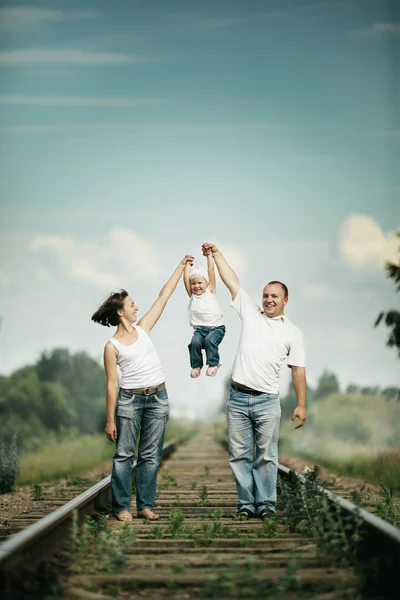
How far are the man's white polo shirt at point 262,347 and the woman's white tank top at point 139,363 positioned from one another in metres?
0.68

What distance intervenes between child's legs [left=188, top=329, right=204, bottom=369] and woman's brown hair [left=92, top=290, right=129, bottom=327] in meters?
1.19

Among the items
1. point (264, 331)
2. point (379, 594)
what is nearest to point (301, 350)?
point (264, 331)

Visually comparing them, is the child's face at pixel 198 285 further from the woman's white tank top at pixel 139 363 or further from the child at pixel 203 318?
the woman's white tank top at pixel 139 363

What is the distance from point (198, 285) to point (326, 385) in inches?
1757

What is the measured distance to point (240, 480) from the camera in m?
6.84

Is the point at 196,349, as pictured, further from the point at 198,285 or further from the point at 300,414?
the point at 300,414

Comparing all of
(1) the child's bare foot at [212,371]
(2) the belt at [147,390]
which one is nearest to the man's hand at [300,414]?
(1) the child's bare foot at [212,371]

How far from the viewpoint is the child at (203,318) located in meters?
7.30

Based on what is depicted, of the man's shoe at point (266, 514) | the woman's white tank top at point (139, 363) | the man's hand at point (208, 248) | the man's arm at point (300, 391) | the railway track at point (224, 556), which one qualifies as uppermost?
the man's hand at point (208, 248)

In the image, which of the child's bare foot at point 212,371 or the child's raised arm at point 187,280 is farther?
the child's bare foot at point 212,371

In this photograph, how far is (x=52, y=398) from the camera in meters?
42.1

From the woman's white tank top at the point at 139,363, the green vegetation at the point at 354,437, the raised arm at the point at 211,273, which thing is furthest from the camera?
the green vegetation at the point at 354,437

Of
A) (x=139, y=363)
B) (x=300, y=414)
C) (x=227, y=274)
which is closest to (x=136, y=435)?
(x=139, y=363)

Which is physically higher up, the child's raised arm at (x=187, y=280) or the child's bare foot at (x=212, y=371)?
the child's raised arm at (x=187, y=280)
